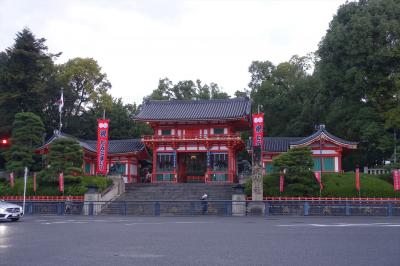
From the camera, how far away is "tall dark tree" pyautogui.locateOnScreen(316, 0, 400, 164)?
4047 cm

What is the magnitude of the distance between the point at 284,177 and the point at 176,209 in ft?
31.8

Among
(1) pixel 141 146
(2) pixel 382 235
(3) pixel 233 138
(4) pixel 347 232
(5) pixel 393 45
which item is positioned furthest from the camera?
(1) pixel 141 146

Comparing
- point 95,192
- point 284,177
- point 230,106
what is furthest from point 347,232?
point 230,106

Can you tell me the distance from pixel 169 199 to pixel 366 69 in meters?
21.3

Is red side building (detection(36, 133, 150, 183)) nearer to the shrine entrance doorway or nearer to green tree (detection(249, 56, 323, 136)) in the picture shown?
the shrine entrance doorway

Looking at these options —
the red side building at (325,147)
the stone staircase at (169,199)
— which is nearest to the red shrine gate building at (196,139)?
the stone staircase at (169,199)

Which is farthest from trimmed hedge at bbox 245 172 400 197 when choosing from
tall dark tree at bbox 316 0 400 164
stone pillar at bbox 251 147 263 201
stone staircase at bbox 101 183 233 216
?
tall dark tree at bbox 316 0 400 164

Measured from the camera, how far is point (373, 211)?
2886 centimetres

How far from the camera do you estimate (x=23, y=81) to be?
5028cm

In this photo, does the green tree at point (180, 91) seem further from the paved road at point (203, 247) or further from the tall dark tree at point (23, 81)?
the paved road at point (203, 247)

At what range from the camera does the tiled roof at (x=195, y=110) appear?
46.0 m

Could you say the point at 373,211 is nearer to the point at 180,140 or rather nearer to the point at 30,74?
the point at 180,140

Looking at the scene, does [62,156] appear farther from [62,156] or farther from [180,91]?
[180,91]

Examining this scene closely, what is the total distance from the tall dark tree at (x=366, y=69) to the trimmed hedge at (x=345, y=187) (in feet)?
16.8
